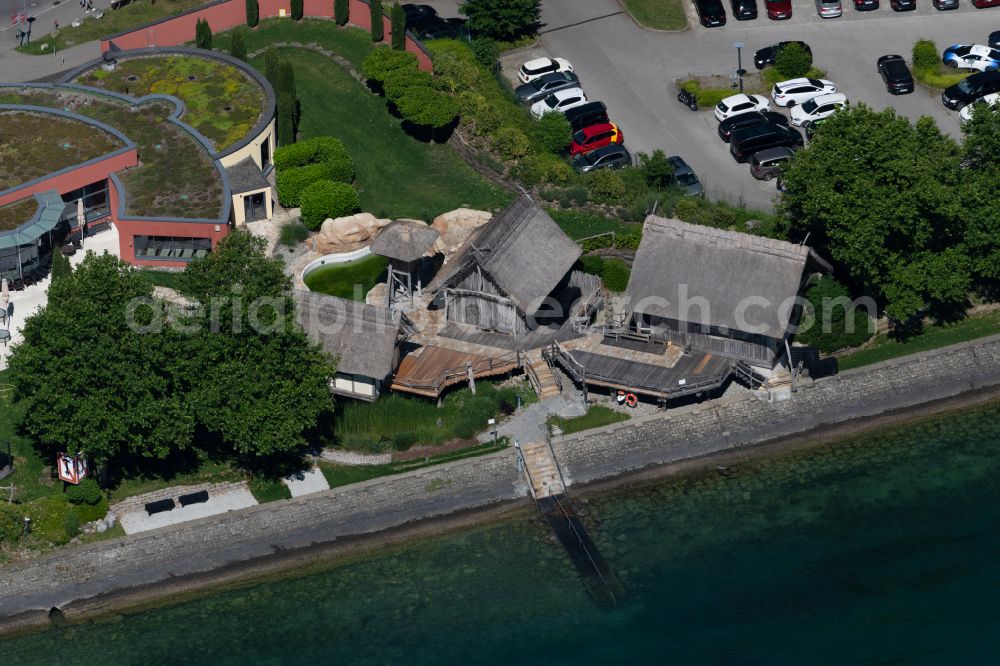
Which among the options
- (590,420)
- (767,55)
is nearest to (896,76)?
(767,55)

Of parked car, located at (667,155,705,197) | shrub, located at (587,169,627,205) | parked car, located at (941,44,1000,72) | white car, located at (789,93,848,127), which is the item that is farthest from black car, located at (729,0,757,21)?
shrub, located at (587,169,627,205)

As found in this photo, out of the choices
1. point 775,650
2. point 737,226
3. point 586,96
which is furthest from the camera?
Result: point 586,96

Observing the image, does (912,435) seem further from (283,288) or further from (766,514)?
(283,288)

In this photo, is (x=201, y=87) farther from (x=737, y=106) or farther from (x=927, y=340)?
(x=927, y=340)

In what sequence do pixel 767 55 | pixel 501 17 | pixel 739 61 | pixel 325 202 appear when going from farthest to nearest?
pixel 501 17
pixel 739 61
pixel 767 55
pixel 325 202

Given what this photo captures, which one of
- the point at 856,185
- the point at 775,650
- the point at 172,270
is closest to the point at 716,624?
the point at 775,650

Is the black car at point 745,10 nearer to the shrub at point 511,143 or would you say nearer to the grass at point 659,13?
the grass at point 659,13
